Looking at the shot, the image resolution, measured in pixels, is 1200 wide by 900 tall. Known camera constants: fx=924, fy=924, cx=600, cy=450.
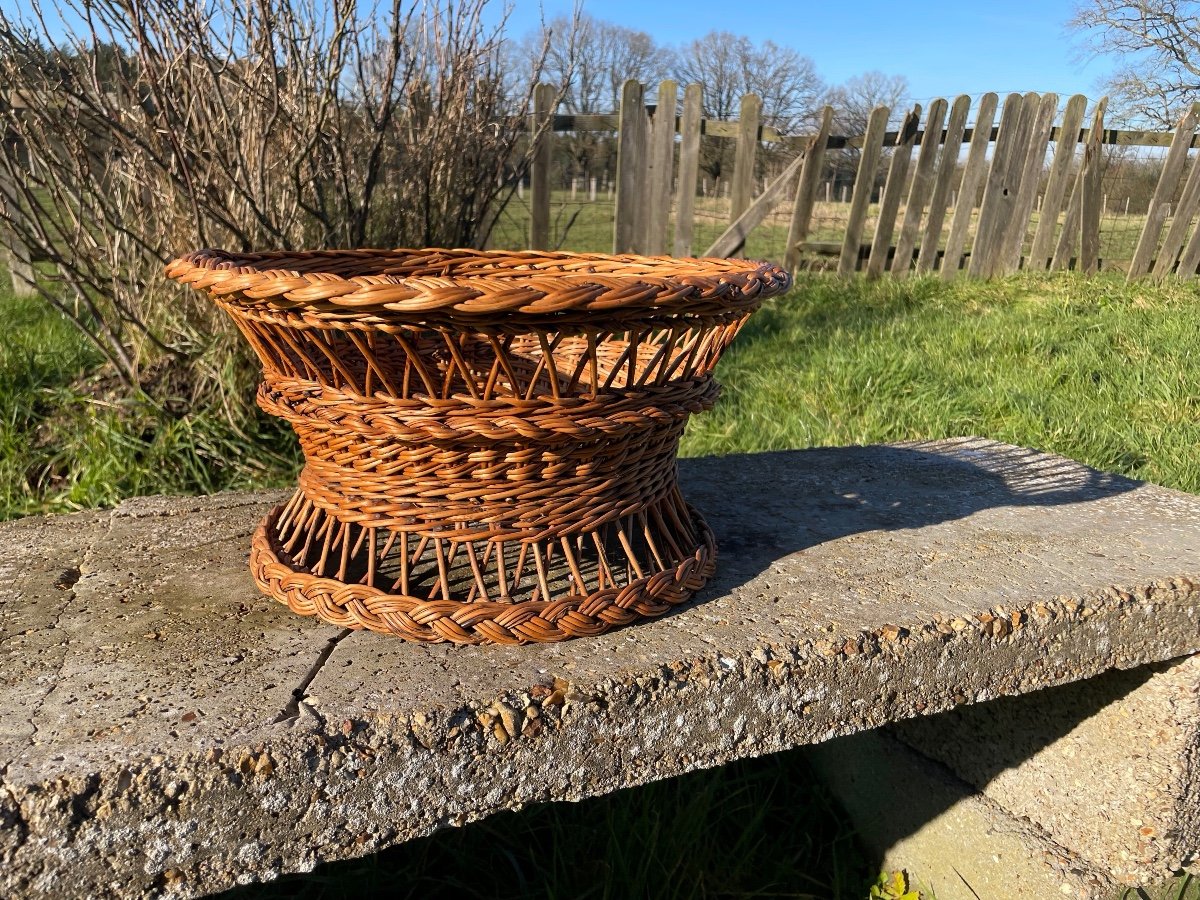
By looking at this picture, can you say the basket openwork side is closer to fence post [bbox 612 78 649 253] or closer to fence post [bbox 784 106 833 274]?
fence post [bbox 612 78 649 253]

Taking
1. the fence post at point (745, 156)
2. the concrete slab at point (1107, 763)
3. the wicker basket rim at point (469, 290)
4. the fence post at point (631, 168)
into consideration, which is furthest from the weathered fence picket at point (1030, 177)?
the wicker basket rim at point (469, 290)

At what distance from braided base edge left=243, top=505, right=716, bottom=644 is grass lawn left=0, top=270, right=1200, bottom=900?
0.66 m

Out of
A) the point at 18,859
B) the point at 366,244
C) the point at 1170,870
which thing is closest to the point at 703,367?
the point at 18,859

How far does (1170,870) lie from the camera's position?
173 centimetres

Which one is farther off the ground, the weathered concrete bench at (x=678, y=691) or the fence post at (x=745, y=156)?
the fence post at (x=745, y=156)

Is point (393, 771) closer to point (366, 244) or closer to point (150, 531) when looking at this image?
point (150, 531)

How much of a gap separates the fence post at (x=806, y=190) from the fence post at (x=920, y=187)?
654 millimetres

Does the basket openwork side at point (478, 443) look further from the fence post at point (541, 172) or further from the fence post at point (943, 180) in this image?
the fence post at point (943, 180)

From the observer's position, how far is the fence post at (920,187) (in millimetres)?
5965

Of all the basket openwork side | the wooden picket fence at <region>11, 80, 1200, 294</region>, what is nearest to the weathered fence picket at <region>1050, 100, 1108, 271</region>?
the wooden picket fence at <region>11, 80, 1200, 294</region>

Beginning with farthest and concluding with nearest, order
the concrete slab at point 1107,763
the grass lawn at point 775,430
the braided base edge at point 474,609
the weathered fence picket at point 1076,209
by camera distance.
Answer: the weathered fence picket at point 1076,209 < the grass lawn at point 775,430 < the concrete slab at point 1107,763 < the braided base edge at point 474,609

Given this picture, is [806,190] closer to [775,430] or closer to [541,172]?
[541,172]

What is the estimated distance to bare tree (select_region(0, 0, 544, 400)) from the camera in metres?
2.66

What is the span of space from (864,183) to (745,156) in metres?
0.87
